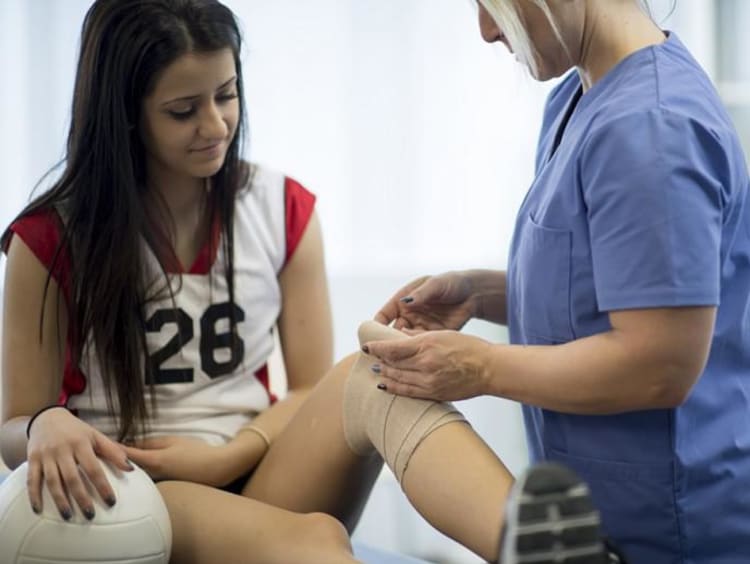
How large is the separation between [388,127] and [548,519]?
6.93 feet

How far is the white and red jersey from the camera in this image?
1.76 metres

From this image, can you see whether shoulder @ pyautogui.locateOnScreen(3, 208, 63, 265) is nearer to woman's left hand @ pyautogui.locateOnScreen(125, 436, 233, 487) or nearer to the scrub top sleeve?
woman's left hand @ pyautogui.locateOnScreen(125, 436, 233, 487)

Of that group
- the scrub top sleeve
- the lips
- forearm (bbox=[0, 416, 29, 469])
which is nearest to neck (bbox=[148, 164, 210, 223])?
the lips

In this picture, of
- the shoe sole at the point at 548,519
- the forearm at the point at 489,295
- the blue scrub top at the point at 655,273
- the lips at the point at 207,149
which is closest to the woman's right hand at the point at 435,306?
the forearm at the point at 489,295

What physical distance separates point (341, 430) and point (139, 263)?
419 millimetres

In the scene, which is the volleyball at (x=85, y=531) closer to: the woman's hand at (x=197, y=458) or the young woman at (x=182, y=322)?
the young woman at (x=182, y=322)

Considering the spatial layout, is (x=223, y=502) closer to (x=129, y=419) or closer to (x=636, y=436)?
(x=129, y=419)

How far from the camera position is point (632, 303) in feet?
4.09

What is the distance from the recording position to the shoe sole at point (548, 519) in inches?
37.9

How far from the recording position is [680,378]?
1253mm

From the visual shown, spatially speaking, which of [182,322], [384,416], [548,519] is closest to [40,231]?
[182,322]

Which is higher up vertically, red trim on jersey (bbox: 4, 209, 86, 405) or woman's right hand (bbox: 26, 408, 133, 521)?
red trim on jersey (bbox: 4, 209, 86, 405)

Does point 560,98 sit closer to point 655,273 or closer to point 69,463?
point 655,273

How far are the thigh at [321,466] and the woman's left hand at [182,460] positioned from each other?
7 centimetres
